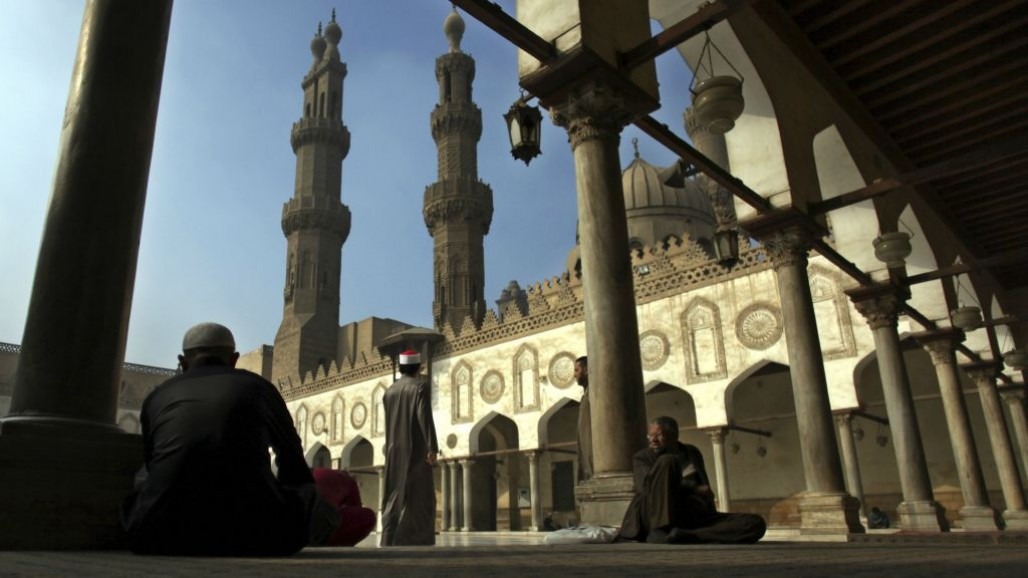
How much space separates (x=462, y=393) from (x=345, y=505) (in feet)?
51.2

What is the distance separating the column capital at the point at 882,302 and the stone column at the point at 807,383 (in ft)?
7.14

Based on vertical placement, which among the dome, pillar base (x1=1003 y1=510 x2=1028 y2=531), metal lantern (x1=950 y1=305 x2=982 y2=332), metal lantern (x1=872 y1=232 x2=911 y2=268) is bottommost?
pillar base (x1=1003 y1=510 x2=1028 y2=531)

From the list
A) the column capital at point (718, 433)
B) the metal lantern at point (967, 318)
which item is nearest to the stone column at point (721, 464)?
the column capital at point (718, 433)

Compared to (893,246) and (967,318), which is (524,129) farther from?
(967,318)

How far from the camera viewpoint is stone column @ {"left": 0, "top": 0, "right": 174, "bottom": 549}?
2.71m

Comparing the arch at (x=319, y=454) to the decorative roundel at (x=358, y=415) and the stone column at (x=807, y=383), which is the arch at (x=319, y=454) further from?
the stone column at (x=807, y=383)

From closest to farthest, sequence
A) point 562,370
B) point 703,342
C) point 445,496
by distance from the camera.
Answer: point 703,342 → point 562,370 → point 445,496

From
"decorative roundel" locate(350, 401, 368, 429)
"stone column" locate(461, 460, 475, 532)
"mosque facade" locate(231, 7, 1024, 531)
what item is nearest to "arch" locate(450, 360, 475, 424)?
"mosque facade" locate(231, 7, 1024, 531)

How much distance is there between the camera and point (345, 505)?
3.97 m

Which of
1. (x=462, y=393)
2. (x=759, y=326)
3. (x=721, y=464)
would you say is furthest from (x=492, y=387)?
(x=759, y=326)

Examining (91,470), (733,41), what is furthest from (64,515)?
(733,41)

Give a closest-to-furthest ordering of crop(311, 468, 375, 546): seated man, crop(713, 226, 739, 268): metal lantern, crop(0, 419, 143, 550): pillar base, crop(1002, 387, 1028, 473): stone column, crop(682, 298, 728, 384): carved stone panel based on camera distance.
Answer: crop(0, 419, 143, 550): pillar base
crop(311, 468, 375, 546): seated man
crop(713, 226, 739, 268): metal lantern
crop(1002, 387, 1028, 473): stone column
crop(682, 298, 728, 384): carved stone panel

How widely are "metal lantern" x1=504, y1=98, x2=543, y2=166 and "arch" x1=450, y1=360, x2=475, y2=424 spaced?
46.6 ft

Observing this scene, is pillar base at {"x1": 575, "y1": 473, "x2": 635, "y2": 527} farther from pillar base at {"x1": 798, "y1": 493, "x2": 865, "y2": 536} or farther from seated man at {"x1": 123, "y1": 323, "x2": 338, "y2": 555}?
pillar base at {"x1": 798, "y1": 493, "x2": 865, "y2": 536}
